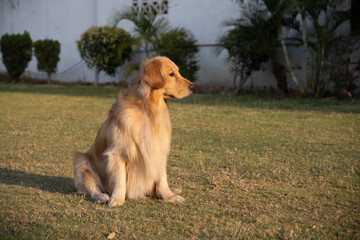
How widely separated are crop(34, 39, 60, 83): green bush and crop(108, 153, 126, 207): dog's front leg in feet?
50.7

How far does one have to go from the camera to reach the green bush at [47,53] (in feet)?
58.8

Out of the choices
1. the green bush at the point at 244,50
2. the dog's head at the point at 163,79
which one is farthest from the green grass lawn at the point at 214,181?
the green bush at the point at 244,50

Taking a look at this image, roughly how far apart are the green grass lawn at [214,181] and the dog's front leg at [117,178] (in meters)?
0.09

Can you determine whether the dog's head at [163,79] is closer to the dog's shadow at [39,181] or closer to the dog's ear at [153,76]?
the dog's ear at [153,76]

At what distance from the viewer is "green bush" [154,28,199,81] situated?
1467 cm

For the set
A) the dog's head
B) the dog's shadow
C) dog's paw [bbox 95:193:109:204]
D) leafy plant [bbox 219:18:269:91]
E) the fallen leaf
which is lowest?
the fallen leaf

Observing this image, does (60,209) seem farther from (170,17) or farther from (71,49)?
(71,49)

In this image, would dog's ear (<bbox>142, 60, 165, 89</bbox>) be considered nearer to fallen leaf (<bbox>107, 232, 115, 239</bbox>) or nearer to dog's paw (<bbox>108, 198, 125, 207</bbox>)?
dog's paw (<bbox>108, 198, 125, 207</bbox>)

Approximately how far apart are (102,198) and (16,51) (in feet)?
53.4

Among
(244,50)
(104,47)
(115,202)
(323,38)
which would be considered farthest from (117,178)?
(104,47)

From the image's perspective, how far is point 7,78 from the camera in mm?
20234

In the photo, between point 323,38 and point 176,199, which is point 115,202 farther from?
point 323,38

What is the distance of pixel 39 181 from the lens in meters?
4.40

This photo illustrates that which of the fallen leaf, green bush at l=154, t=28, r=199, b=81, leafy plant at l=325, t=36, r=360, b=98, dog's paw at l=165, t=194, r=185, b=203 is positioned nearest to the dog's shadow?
dog's paw at l=165, t=194, r=185, b=203
